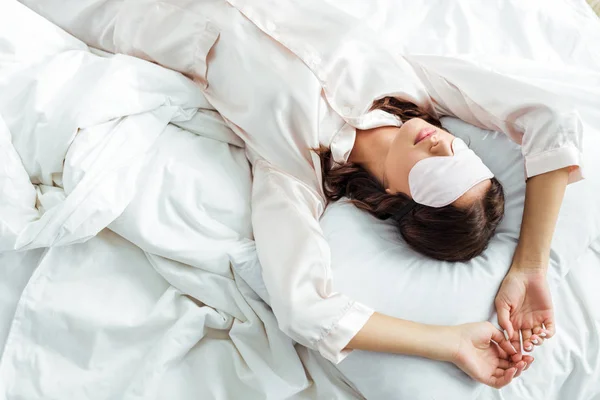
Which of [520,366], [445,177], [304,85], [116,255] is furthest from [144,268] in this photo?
[520,366]

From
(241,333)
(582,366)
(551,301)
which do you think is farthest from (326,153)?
(582,366)

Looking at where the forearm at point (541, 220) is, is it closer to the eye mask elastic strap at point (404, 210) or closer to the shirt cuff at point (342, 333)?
the eye mask elastic strap at point (404, 210)

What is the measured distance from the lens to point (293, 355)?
999mm

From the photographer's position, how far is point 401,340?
2.96ft

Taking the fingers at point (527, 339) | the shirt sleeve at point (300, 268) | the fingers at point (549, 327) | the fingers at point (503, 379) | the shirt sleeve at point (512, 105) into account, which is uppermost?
the shirt sleeve at point (512, 105)

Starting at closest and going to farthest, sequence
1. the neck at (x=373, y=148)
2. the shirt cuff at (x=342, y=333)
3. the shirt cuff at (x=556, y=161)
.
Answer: the shirt cuff at (x=342, y=333) < the shirt cuff at (x=556, y=161) < the neck at (x=373, y=148)

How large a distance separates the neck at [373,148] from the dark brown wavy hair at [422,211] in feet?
0.05

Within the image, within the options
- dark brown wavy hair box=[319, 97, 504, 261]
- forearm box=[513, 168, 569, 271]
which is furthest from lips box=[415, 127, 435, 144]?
forearm box=[513, 168, 569, 271]

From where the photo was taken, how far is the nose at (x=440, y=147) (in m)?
1.00

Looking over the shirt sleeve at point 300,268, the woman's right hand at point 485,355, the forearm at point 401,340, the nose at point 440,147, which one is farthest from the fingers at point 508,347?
the nose at point 440,147

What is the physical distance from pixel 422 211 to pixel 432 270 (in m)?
0.11

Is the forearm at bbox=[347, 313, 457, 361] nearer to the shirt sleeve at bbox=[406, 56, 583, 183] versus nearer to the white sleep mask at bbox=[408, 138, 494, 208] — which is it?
the white sleep mask at bbox=[408, 138, 494, 208]

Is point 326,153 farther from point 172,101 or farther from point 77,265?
point 77,265

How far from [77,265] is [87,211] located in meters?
0.12
